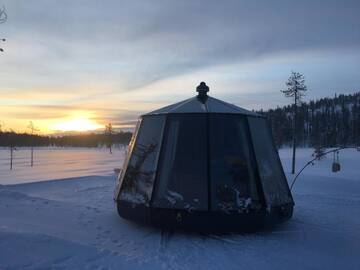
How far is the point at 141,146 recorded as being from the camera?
1045 cm

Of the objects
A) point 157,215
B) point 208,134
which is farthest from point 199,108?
point 157,215

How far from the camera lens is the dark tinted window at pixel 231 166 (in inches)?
360

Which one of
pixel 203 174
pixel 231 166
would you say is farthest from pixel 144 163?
pixel 231 166

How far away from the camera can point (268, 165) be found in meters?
10.2

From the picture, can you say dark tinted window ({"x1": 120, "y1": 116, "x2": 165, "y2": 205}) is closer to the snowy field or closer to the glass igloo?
the glass igloo

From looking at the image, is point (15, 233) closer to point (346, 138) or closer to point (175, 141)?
point (175, 141)

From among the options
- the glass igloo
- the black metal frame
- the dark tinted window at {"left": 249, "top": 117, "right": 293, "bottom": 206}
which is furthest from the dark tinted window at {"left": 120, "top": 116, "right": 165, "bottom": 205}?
the dark tinted window at {"left": 249, "top": 117, "right": 293, "bottom": 206}

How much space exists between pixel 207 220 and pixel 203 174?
3.16ft

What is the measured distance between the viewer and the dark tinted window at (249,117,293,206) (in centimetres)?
971

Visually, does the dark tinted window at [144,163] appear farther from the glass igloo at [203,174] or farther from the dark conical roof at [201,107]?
the dark conical roof at [201,107]

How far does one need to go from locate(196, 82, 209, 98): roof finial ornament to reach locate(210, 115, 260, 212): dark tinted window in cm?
133

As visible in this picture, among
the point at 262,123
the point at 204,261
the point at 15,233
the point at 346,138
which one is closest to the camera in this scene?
the point at 204,261

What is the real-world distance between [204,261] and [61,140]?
198660mm

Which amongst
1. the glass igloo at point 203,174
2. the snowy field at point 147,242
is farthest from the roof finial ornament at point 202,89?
the snowy field at point 147,242
